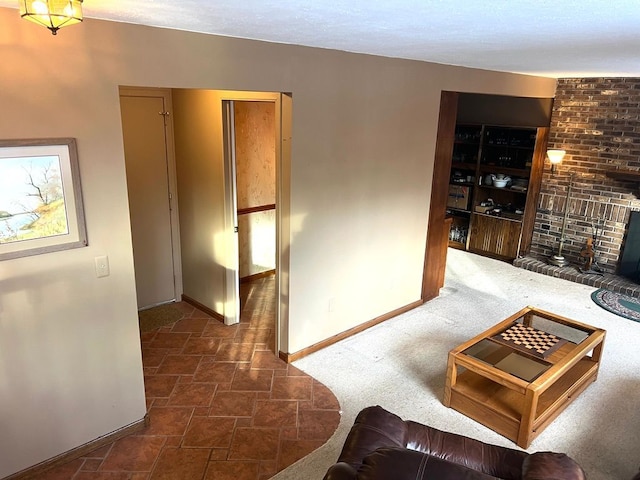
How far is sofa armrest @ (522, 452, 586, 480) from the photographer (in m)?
1.77

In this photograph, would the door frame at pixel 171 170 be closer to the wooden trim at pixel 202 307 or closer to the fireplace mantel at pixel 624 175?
the wooden trim at pixel 202 307

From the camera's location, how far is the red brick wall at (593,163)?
17.4ft

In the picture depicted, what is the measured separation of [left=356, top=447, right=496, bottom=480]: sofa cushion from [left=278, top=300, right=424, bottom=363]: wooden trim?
2253 millimetres

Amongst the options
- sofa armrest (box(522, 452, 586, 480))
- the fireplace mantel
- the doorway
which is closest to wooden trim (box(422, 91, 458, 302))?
the doorway

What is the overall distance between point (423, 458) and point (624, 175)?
5.15m

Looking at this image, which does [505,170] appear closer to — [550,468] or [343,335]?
[343,335]

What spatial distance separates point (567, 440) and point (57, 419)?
297 centimetres

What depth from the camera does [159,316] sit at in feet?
14.4

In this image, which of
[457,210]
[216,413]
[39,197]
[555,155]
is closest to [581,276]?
[555,155]

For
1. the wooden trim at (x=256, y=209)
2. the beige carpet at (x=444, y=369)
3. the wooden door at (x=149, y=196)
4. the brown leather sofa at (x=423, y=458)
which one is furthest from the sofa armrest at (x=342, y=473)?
the wooden trim at (x=256, y=209)

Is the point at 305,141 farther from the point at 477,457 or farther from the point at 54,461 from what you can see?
the point at 54,461

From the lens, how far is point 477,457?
2.05 m

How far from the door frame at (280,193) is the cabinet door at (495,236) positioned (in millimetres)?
3900

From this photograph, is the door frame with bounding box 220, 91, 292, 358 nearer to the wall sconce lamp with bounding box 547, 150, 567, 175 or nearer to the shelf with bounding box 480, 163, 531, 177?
the wall sconce lamp with bounding box 547, 150, 567, 175
